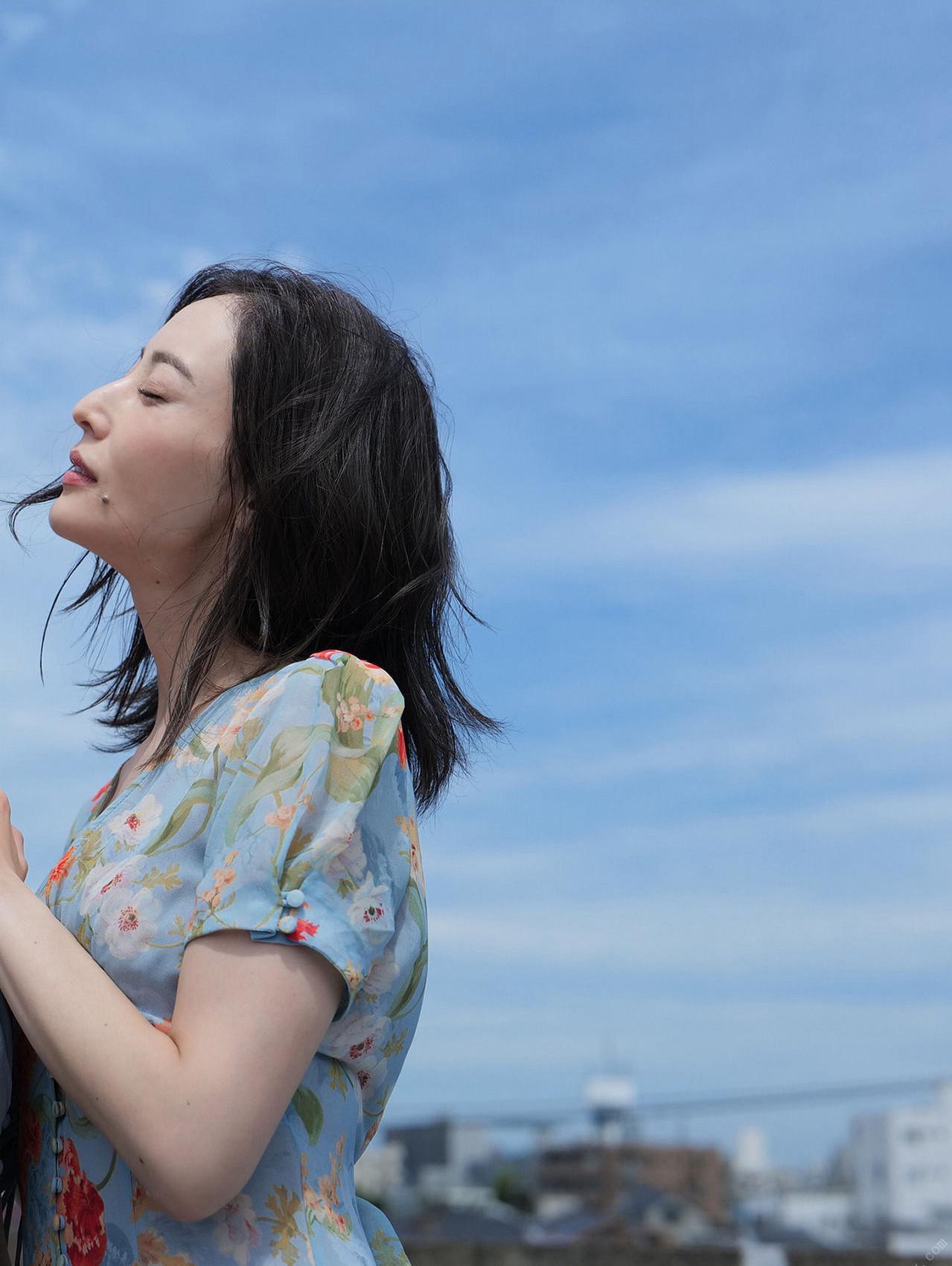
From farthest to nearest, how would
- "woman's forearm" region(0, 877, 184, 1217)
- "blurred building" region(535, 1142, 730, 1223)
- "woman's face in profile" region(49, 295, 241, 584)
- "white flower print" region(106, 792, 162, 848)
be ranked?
"blurred building" region(535, 1142, 730, 1223), "woman's face in profile" region(49, 295, 241, 584), "white flower print" region(106, 792, 162, 848), "woman's forearm" region(0, 877, 184, 1217)

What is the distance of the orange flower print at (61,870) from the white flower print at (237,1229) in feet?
1.14

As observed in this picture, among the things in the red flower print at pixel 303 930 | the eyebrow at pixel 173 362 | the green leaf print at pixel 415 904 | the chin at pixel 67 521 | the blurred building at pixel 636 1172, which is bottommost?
the blurred building at pixel 636 1172

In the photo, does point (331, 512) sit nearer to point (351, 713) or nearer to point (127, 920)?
point (351, 713)

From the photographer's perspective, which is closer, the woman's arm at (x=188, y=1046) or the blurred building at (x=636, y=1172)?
the woman's arm at (x=188, y=1046)

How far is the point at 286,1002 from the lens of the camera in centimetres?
107

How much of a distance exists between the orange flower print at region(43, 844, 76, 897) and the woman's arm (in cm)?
20

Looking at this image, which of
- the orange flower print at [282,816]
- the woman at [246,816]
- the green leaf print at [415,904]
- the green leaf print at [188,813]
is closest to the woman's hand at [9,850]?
the woman at [246,816]

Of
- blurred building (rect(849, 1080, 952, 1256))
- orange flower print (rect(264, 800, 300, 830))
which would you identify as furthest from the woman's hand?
blurred building (rect(849, 1080, 952, 1256))

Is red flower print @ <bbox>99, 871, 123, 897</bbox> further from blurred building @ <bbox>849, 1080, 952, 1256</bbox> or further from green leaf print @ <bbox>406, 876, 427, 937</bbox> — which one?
blurred building @ <bbox>849, 1080, 952, 1256</bbox>

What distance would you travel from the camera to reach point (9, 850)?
1.25m

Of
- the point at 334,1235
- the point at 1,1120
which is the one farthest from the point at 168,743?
the point at 334,1235

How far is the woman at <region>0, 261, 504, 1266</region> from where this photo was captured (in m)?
1.07

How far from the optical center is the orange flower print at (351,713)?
1219mm

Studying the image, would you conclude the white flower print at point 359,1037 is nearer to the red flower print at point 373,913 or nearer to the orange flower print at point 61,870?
the red flower print at point 373,913
